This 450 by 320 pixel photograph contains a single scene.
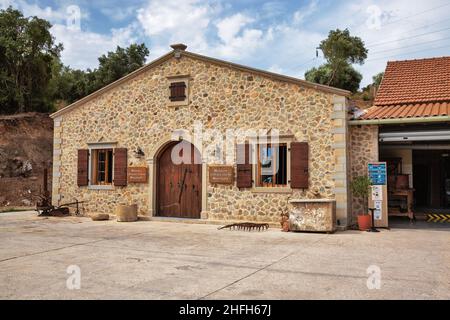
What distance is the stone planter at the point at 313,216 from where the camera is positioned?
9.58m

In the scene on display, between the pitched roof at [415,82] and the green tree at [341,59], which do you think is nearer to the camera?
the pitched roof at [415,82]

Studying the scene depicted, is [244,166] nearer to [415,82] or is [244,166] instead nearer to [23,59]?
Answer: [415,82]

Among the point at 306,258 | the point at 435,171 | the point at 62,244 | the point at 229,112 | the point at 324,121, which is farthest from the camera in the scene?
the point at 435,171

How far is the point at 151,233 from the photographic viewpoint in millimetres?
9672

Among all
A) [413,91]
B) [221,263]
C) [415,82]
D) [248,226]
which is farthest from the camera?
[415,82]

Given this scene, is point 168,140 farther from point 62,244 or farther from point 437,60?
point 437,60

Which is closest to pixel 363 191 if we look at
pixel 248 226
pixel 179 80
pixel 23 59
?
pixel 248 226

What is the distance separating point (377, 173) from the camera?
10.4m

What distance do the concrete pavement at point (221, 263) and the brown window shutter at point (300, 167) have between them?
61.3 inches

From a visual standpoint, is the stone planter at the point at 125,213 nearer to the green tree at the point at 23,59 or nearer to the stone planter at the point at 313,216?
the stone planter at the point at 313,216

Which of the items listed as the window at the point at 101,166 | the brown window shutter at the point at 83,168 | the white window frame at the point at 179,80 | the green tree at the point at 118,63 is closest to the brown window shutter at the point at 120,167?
the window at the point at 101,166

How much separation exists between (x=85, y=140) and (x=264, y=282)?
10485 millimetres

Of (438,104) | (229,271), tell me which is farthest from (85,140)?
(438,104)

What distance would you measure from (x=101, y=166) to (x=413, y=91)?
34.4 ft
